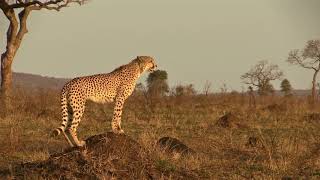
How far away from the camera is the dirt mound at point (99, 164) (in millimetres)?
6633

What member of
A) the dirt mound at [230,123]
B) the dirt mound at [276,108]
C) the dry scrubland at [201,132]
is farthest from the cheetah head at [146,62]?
the dirt mound at [276,108]

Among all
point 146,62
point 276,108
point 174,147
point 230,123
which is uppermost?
point 146,62

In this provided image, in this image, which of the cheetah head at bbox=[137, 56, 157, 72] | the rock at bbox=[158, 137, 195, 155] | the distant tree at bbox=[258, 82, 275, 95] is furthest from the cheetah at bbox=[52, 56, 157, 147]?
the distant tree at bbox=[258, 82, 275, 95]

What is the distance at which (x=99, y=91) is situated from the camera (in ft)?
34.3

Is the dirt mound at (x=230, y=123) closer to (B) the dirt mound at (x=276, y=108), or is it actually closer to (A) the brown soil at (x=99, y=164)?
(B) the dirt mound at (x=276, y=108)

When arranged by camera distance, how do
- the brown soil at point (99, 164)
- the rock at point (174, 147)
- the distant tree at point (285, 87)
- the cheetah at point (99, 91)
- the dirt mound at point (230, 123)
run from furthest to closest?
1. the distant tree at point (285, 87)
2. the dirt mound at point (230, 123)
3. the cheetah at point (99, 91)
4. the rock at point (174, 147)
5. the brown soil at point (99, 164)

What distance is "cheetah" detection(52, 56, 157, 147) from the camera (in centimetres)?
1001

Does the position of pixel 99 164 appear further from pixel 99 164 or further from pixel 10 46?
pixel 10 46

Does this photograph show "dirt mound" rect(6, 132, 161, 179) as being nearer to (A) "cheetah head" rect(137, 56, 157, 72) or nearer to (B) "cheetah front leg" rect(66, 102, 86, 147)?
(B) "cheetah front leg" rect(66, 102, 86, 147)

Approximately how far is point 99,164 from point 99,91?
12.7 ft

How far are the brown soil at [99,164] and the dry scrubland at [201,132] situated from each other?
5.8 inches

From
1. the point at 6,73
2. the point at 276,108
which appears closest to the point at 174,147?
the point at 6,73

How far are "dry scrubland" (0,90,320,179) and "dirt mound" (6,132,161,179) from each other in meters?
0.16

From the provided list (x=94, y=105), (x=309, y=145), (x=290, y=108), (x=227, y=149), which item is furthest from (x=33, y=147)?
(x=290, y=108)
